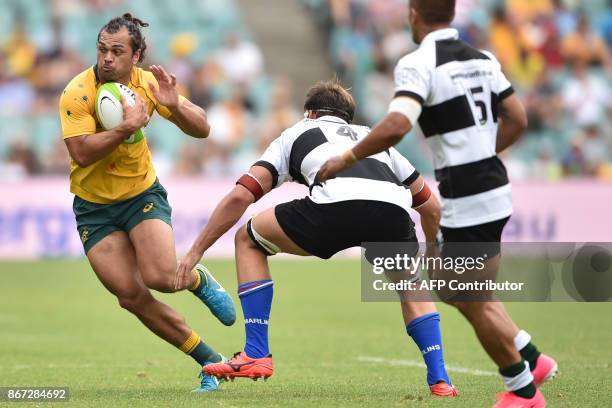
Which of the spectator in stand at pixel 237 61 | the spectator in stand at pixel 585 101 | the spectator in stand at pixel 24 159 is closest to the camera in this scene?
the spectator in stand at pixel 24 159

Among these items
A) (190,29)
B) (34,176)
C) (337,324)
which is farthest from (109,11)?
(337,324)

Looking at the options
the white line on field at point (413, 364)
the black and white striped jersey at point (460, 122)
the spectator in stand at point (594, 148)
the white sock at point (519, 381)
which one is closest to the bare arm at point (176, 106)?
the black and white striped jersey at point (460, 122)

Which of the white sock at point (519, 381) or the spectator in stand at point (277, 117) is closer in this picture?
the white sock at point (519, 381)

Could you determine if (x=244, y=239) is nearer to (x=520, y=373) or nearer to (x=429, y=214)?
(x=429, y=214)

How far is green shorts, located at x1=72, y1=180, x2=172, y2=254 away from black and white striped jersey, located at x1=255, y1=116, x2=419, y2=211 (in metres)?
0.98

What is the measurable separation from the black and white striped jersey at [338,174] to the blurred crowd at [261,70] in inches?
499

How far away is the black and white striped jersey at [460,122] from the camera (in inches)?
259

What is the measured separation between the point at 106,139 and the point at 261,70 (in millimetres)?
18053

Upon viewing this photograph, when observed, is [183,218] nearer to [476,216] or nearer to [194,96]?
[194,96]

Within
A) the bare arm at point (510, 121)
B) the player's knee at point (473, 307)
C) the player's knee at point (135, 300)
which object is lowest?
the player's knee at point (135, 300)

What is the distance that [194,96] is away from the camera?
2211 centimetres

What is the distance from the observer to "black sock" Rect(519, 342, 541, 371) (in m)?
6.86

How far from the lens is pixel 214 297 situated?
8625 millimetres

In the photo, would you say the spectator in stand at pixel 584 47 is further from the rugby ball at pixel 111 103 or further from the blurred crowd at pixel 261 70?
the rugby ball at pixel 111 103
